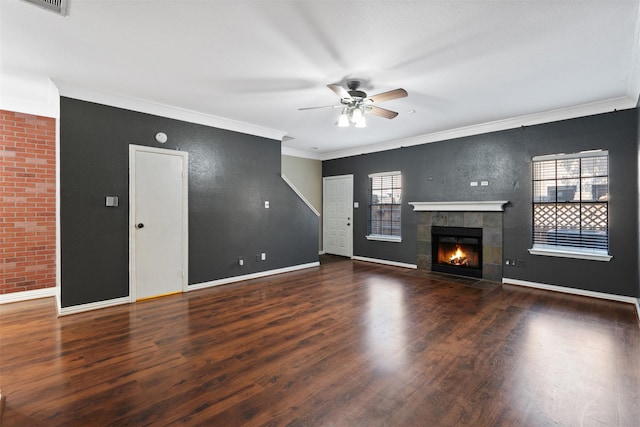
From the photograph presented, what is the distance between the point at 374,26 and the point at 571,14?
1478 mm

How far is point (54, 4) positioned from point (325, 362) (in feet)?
11.2

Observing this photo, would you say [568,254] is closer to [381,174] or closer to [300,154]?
[381,174]

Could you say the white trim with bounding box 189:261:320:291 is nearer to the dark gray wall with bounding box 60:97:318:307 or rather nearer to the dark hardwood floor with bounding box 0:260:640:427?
the dark gray wall with bounding box 60:97:318:307

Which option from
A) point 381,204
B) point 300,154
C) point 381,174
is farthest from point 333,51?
point 300,154

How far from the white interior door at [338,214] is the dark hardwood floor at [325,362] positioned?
3.47 m

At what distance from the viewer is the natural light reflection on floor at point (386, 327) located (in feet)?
8.51

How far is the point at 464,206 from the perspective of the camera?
5.59m

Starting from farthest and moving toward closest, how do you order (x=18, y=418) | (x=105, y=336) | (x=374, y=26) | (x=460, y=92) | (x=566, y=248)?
1. (x=566, y=248)
2. (x=460, y=92)
3. (x=105, y=336)
4. (x=374, y=26)
5. (x=18, y=418)

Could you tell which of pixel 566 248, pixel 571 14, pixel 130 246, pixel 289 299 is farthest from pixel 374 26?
pixel 566 248

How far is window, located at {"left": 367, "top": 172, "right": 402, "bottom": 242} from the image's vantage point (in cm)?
677

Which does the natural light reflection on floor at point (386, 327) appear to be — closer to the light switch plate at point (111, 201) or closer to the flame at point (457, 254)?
the flame at point (457, 254)

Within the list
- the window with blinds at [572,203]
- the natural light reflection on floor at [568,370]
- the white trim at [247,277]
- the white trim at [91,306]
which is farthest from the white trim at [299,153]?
the natural light reflection on floor at [568,370]

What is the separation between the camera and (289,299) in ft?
14.0

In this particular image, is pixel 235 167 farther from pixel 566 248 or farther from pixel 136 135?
pixel 566 248
